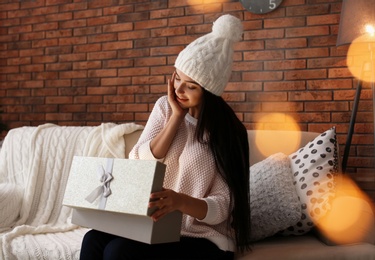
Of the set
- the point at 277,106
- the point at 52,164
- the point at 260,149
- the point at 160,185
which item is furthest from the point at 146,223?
the point at 277,106

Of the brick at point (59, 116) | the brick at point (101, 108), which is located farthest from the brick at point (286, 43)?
the brick at point (59, 116)

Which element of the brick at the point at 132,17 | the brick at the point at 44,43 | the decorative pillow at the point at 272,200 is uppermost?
the brick at the point at 132,17

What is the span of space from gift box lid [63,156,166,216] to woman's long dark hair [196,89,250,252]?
1.08 feet

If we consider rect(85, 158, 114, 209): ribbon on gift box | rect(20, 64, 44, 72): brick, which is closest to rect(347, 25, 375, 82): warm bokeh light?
rect(85, 158, 114, 209): ribbon on gift box

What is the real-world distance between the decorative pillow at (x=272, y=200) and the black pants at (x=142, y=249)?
27 cm

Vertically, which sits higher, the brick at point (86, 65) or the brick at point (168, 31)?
the brick at point (168, 31)

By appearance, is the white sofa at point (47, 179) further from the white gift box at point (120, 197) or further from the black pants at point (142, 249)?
the white gift box at point (120, 197)

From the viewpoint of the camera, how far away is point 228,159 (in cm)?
173

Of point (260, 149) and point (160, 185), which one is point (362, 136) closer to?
point (260, 149)

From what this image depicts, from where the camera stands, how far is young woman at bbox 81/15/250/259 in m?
1.67

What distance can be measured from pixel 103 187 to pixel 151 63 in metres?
1.91

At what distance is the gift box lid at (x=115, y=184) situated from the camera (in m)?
1.42

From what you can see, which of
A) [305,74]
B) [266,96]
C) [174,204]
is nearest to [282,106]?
[266,96]

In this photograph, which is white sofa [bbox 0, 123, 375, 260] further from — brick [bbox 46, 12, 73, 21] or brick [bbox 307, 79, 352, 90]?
brick [bbox 46, 12, 73, 21]
